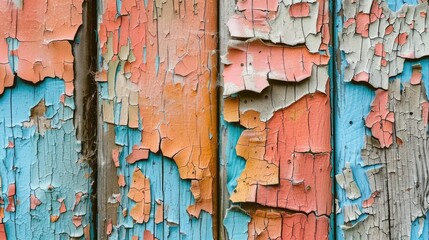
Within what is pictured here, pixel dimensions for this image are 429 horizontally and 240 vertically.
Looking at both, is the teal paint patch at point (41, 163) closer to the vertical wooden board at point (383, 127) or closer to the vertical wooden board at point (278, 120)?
the vertical wooden board at point (278, 120)

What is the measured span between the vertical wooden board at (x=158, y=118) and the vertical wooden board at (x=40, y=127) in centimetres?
5

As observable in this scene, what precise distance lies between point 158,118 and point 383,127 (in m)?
0.38

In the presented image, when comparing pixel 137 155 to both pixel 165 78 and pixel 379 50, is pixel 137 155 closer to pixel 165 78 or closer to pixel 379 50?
pixel 165 78

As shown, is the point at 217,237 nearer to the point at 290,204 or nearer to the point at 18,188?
the point at 290,204

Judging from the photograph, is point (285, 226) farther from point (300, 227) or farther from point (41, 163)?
point (41, 163)

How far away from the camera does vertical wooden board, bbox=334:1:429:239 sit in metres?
0.96

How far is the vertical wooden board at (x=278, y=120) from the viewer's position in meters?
0.95

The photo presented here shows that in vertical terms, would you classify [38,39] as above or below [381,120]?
above

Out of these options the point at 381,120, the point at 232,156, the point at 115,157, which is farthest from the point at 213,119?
the point at 381,120

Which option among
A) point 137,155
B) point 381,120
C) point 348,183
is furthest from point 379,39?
point 137,155

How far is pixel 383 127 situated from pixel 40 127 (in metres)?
0.58

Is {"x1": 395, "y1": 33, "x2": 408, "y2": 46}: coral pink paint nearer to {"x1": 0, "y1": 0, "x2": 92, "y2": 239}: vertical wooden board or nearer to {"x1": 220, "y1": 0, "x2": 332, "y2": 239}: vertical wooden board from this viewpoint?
{"x1": 220, "y1": 0, "x2": 332, "y2": 239}: vertical wooden board

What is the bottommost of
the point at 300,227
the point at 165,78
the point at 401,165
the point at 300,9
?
the point at 300,227

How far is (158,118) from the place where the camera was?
0.97 meters
